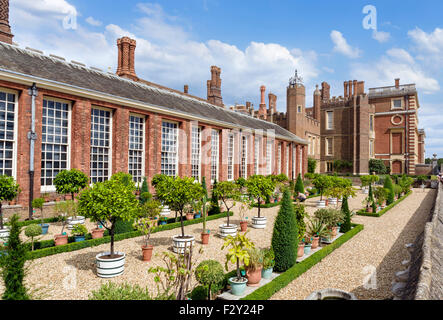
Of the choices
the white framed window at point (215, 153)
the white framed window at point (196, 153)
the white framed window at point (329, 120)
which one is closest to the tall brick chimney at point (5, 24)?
the white framed window at point (196, 153)

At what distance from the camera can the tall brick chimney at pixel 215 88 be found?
112 feet

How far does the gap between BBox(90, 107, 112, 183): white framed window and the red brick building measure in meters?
0.05

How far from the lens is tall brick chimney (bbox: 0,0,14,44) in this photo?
1530 centimetres

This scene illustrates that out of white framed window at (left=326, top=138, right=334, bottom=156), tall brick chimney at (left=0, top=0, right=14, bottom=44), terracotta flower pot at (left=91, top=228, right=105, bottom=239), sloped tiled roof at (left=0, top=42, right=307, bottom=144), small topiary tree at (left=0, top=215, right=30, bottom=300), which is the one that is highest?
tall brick chimney at (left=0, top=0, right=14, bottom=44)

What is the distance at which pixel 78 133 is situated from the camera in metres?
14.6

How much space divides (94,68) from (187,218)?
→ 12665 mm

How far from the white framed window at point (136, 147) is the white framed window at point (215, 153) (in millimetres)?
6991

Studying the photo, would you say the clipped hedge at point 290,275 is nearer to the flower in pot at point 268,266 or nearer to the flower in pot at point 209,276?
the flower in pot at point 268,266

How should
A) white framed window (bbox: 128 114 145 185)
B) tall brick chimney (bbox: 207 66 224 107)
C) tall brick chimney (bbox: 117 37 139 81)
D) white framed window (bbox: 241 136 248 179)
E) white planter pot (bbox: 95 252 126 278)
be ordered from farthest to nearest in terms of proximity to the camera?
1. tall brick chimney (bbox: 207 66 224 107)
2. white framed window (bbox: 241 136 248 179)
3. tall brick chimney (bbox: 117 37 139 81)
4. white framed window (bbox: 128 114 145 185)
5. white planter pot (bbox: 95 252 126 278)

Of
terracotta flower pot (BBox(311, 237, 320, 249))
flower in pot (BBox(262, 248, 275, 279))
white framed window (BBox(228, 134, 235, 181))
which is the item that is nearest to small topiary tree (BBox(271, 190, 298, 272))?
flower in pot (BBox(262, 248, 275, 279))

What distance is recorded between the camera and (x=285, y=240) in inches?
292

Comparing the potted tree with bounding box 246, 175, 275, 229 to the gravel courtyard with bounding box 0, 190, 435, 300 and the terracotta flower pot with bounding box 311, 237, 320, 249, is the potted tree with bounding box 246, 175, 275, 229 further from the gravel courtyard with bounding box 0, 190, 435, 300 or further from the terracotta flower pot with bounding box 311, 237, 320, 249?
the terracotta flower pot with bounding box 311, 237, 320, 249
